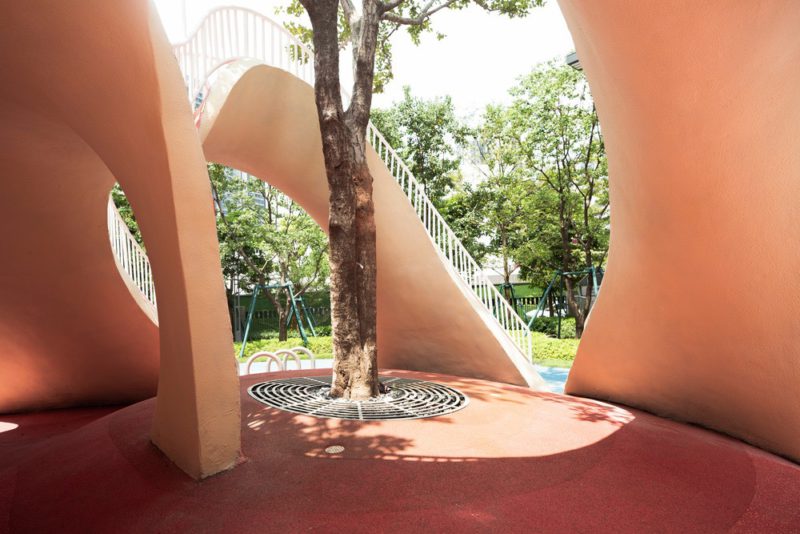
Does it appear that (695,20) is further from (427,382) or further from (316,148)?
(316,148)

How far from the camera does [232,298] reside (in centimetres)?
2498

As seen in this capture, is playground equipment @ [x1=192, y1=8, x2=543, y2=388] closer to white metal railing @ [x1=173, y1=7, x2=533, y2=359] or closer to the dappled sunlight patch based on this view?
white metal railing @ [x1=173, y1=7, x2=533, y2=359]

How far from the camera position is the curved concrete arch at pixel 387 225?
28.2 ft

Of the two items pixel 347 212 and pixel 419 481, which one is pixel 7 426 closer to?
pixel 347 212

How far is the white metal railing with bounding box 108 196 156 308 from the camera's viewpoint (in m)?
8.99

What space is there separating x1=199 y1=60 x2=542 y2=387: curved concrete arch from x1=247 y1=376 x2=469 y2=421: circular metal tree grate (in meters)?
1.56

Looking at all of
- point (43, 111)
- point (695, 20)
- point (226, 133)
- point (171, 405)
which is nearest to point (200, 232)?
point (171, 405)

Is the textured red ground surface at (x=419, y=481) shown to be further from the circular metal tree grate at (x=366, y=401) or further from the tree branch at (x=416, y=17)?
the tree branch at (x=416, y=17)

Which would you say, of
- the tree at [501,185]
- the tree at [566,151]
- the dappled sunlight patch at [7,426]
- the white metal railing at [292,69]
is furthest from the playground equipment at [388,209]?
the tree at [501,185]

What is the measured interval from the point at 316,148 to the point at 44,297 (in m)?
5.29

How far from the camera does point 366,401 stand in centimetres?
641

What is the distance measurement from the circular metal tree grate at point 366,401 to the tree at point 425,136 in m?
15.0

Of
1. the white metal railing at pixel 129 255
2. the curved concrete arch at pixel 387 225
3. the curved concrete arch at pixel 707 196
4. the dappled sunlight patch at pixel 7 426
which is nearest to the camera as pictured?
the curved concrete arch at pixel 707 196

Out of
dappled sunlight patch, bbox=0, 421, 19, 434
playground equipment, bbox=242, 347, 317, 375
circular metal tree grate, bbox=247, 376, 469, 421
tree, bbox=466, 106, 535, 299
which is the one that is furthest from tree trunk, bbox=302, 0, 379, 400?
tree, bbox=466, 106, 535, 299
